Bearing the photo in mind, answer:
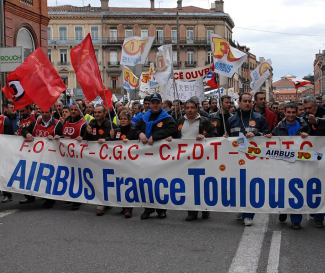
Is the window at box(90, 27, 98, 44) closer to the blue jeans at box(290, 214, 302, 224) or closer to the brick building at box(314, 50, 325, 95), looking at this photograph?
the brick building at box(314, 50, 325, 95)

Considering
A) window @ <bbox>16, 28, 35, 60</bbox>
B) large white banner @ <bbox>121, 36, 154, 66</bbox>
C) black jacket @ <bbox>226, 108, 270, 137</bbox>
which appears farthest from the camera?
window @ <bbox>16, 28, 35, 60</bbox>

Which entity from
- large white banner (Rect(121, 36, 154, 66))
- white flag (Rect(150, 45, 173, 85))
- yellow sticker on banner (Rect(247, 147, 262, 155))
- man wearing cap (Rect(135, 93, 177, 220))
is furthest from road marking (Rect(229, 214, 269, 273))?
large white banner (Rect(121, 36, 154, 66))

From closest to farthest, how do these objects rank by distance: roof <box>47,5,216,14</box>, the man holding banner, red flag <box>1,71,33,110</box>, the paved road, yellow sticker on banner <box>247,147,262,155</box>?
the paved road < yellow sticker on banner <box>247,147,262,155</box> < the man holding banner < red flag <box>1,71,33,110</box> < roof <box>47,5,216,14</box>

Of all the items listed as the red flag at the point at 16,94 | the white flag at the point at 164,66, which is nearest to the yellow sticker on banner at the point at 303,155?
the red flag at the point at 16,94

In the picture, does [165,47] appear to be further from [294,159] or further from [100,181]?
[294,159]

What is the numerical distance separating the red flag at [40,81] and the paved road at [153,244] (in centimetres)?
183

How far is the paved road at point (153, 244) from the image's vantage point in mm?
5020

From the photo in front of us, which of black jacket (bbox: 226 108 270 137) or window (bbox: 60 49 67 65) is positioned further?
window (bbox: 60 49 67 65)

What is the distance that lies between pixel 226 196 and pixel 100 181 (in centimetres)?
197

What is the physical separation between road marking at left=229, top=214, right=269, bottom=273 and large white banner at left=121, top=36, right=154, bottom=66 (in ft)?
20.9

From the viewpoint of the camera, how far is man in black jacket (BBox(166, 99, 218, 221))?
287 inches

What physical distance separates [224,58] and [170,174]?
221 centimetres

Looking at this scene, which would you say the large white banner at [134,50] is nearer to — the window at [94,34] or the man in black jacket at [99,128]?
the man in black jacket at [99,128]

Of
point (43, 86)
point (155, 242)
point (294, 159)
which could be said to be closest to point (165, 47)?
point (43, 86)
